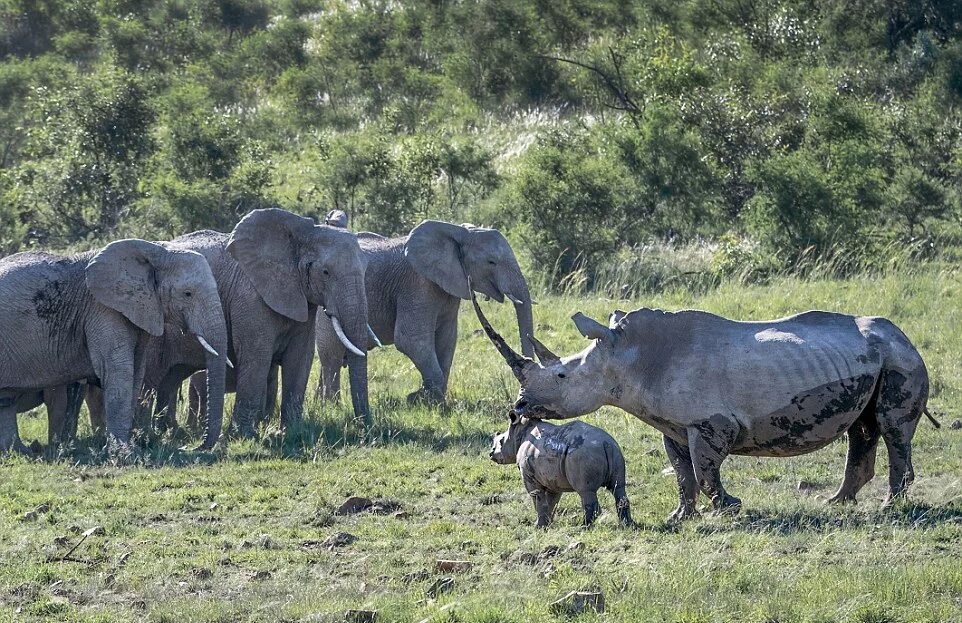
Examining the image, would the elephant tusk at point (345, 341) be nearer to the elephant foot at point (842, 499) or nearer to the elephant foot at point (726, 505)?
the elephant foot at point (726, 505)

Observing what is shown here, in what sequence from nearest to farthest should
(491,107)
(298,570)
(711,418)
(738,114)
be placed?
(298,570)
(711,418)
(738,114)
(491,107)

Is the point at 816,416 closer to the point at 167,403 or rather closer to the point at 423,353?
the point at 423,353

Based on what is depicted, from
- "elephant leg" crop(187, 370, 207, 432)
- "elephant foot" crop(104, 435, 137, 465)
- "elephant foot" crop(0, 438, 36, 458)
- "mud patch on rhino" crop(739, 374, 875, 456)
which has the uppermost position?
"mud patch on rhino" crop(739, 374, 875, 456)

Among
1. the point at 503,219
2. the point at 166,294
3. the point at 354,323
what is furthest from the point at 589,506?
the point at 503,219

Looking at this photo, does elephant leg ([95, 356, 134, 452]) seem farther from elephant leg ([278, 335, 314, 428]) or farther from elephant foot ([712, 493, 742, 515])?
elephant foot ([712, 493, 742, 515])

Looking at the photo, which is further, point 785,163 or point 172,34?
point 172,34

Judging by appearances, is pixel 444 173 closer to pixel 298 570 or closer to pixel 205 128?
pixel 205 128

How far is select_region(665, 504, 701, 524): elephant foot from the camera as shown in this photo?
34.3 feet

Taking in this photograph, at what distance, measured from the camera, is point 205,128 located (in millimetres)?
28641

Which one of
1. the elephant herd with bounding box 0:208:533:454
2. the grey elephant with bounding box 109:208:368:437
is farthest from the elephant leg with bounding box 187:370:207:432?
Answer: the grey elephant with bounding box 109:208:368:437

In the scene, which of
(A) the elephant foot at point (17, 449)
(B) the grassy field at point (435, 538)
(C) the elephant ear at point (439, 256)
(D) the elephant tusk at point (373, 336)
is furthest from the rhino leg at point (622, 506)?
(C) the elephant ear at point (439, 256)

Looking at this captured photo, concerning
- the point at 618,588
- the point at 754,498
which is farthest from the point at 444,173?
the point at 618,588

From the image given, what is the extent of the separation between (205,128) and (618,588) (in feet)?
71.4

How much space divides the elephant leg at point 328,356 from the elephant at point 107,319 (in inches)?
122
